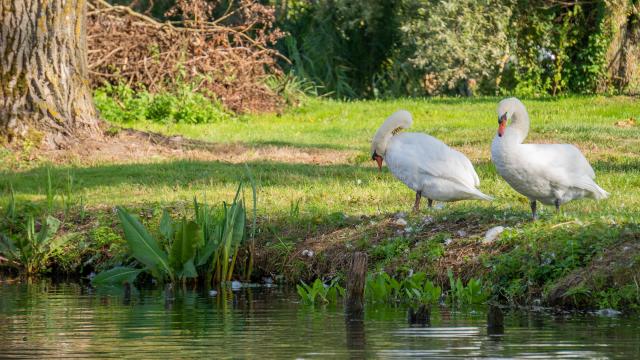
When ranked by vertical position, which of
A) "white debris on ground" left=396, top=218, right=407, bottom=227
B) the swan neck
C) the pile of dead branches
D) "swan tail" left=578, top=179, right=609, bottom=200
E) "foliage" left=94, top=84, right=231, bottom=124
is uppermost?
the pile of dead branches

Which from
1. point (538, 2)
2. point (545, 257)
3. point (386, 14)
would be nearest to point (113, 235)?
point (545, 257)

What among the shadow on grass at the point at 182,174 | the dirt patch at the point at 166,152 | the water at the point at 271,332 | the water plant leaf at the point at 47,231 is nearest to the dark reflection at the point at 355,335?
the water at the point at 271,332

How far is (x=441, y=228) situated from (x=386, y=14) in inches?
852

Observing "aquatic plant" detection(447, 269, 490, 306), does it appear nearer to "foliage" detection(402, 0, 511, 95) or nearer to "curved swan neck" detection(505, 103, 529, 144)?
"curved swan neck" detection(505, 103, 529, 144)

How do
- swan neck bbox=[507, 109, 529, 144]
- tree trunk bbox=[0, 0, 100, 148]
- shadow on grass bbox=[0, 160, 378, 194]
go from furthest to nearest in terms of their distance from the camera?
tree trunk bbox=[0, 0, 100, 148] < shadow on grass bbox=[0, 160, 378, 194] < swan neck bbox=[507, 109, 529, 144]

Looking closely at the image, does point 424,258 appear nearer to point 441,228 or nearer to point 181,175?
point 441,228

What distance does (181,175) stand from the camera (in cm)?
1616

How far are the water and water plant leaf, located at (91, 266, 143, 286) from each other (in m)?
0.78

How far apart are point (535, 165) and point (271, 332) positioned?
10.2ft

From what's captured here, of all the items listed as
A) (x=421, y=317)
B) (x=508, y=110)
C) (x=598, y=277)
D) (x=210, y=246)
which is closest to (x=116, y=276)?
(x=210, y=246)

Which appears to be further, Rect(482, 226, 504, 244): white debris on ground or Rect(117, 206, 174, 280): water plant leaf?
Rect(117, 206, 174, 280): water plant leaf

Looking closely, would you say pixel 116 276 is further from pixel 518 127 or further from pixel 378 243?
pixel 518 127

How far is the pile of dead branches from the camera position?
2467 centimetres

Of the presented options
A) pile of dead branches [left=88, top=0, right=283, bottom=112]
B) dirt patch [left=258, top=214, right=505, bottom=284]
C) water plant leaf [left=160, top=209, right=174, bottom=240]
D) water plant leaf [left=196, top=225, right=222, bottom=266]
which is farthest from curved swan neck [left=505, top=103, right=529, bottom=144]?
pile of dead branches [left=88, top=0, right=283, bottom=112]
